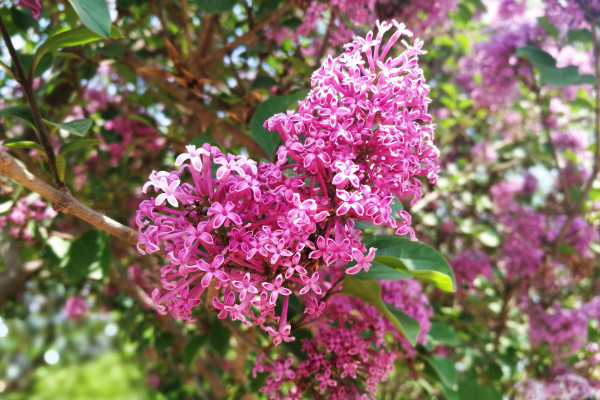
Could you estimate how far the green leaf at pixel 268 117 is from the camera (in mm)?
1370

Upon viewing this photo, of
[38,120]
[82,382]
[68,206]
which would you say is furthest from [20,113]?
[82,382]

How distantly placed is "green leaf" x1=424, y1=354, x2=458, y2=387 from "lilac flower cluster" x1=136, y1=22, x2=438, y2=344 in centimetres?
100

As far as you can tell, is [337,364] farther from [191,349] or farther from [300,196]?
[191,349]

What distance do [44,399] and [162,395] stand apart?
759 cm

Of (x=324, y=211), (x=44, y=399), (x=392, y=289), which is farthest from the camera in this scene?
(x=44, y=399)

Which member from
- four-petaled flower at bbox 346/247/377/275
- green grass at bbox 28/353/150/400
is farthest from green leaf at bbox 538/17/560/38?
green grass at bbox 28/353/150/400

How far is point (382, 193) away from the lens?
104cm

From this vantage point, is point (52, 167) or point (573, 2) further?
point (573, 2)

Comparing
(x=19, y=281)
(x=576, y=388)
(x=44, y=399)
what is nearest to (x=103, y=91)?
(x=19, y=281)

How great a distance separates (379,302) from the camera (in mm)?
1194

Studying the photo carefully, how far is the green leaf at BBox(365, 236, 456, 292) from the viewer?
1090mm

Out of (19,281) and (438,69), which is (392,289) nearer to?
(19,281)

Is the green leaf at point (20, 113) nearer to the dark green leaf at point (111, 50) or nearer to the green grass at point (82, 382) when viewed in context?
the dark green leaf at point (111, 50)

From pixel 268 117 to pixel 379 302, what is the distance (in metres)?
0.61
